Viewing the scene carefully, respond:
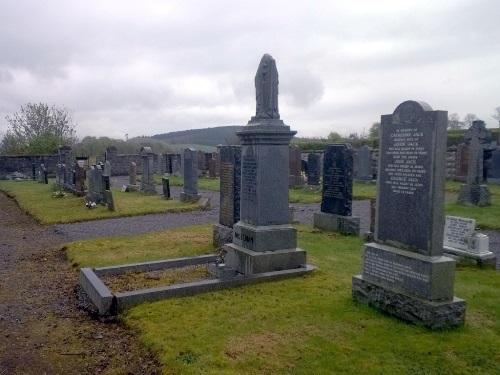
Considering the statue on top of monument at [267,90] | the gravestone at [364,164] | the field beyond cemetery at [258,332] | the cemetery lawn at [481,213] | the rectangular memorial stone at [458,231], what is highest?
the statue on top of monument at [267,90]

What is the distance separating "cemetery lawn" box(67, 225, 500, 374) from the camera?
4164mm

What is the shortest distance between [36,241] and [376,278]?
8.85 m

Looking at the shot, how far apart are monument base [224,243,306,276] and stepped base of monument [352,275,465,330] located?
1771 millimetres

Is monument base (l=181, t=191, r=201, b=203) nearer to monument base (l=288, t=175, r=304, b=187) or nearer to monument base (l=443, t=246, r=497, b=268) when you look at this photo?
monument base (l=288, t=175, r=304, b=187)

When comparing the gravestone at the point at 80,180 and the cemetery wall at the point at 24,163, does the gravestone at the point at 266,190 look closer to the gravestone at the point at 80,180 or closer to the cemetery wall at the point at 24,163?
the gravestone at the point at 80,180

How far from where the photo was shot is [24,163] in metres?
34.7

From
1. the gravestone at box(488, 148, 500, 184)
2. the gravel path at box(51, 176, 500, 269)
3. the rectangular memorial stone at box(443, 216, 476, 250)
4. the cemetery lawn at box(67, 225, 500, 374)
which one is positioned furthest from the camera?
the gravestone at box(488, 148, 500, 184)

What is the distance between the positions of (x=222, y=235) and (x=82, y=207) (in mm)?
9232

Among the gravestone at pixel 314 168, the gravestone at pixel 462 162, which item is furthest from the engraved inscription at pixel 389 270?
the gravestone at pixel 462 162

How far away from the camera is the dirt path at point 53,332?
14.8ft

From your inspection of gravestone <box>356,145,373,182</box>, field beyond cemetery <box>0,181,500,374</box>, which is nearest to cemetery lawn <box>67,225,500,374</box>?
field beyond cemetery <box>0,181,500,374</box>

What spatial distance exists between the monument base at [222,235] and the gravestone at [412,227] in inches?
153

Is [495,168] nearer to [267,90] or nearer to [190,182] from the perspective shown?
[190,182]

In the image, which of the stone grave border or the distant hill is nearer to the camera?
the stone grave border
